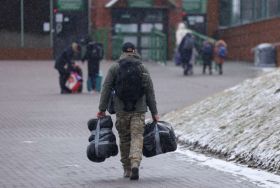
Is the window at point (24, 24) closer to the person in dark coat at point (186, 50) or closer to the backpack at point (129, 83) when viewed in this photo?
the person in dark coat at point (186, 50)

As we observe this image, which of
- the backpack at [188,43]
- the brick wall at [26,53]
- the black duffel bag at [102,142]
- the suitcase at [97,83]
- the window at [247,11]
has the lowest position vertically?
the brick wall at [26,53]

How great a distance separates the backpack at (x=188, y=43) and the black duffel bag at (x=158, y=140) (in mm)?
21995

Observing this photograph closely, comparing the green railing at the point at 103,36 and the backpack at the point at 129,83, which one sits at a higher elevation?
the backpack at the point at 129,83

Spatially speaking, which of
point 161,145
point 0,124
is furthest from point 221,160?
point 0,124

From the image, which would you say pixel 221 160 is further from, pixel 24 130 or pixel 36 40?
pixel 36 40

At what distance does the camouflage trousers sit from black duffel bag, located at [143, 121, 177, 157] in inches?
6.6

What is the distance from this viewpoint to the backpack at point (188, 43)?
33.3 metres

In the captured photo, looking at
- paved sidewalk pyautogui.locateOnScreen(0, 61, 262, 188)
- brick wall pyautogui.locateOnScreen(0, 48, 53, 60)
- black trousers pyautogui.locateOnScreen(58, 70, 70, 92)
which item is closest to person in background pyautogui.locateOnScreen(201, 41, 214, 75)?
paved sidewalk pyautogui.locateOnScreen(0, 61, 262, 188)

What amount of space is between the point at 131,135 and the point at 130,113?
273 millimetres

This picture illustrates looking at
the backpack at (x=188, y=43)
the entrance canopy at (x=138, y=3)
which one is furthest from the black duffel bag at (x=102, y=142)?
the entrance canopy at (x=138, y=3)

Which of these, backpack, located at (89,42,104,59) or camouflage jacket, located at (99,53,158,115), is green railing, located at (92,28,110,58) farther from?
camouflage jacket, located at (99,53,158,115)

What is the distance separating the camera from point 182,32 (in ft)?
121

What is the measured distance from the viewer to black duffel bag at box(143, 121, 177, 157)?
37.1 feet

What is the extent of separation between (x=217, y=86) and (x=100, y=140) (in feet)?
57.2
